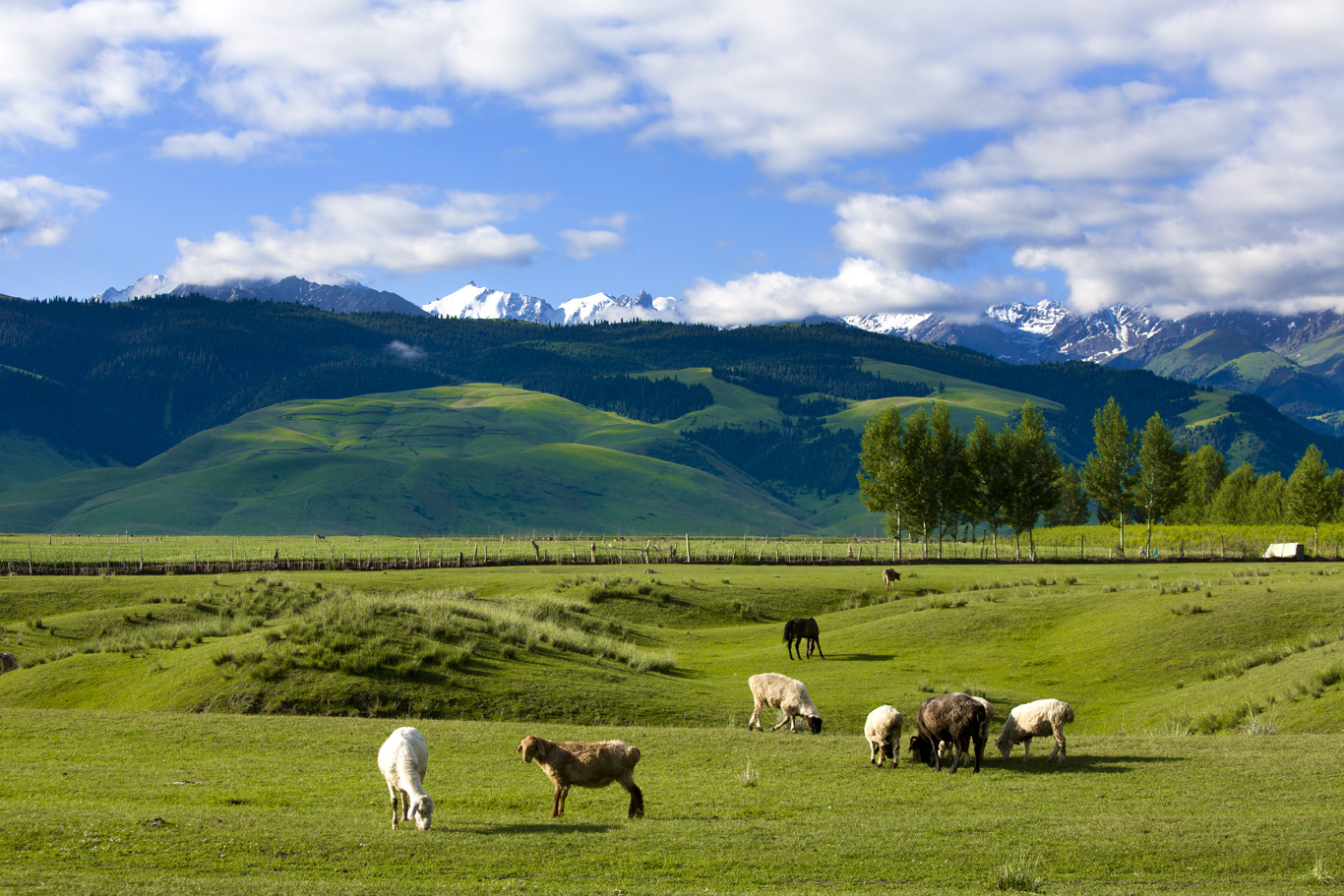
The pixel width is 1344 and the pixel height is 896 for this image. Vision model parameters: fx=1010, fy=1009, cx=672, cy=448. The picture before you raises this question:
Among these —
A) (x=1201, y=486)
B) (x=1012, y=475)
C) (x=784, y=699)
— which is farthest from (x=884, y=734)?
(x=1201, y=486)

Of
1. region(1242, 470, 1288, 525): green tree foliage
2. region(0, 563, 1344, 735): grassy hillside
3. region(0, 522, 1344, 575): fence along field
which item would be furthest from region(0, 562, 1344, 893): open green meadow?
region(1242, 470, 1288, 525): green tree foliage

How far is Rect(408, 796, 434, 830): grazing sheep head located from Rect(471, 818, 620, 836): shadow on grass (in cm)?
65

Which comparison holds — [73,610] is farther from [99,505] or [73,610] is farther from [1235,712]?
[99,505]

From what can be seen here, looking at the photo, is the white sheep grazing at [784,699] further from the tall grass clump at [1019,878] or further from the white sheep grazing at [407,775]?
the tall grass clump at [1019,878]

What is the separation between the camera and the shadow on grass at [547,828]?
13820 mm

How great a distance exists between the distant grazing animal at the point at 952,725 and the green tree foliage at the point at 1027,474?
74.6 m

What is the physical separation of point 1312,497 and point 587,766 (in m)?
103

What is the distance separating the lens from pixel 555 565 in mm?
72500

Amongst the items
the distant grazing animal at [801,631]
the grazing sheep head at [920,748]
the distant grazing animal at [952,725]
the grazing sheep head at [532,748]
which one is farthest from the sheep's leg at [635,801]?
the distant grazing animal at [801,631]

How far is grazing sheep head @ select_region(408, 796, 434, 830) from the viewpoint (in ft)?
44.4

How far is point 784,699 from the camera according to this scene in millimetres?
23875

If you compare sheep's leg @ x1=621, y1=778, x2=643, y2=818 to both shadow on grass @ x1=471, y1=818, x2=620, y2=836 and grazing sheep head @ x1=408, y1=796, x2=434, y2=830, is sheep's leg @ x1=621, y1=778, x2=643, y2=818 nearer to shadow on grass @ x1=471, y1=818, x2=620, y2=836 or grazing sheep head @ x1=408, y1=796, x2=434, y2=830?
shadow on grass @ x1=471, y1=818, x2=620, y2=836

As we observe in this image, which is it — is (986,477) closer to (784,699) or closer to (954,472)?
(954,472)

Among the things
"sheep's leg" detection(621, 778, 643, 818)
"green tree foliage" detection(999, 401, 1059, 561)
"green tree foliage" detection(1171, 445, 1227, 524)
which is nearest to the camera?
"sheep's leg" detection(621, 778, 643, 818)
